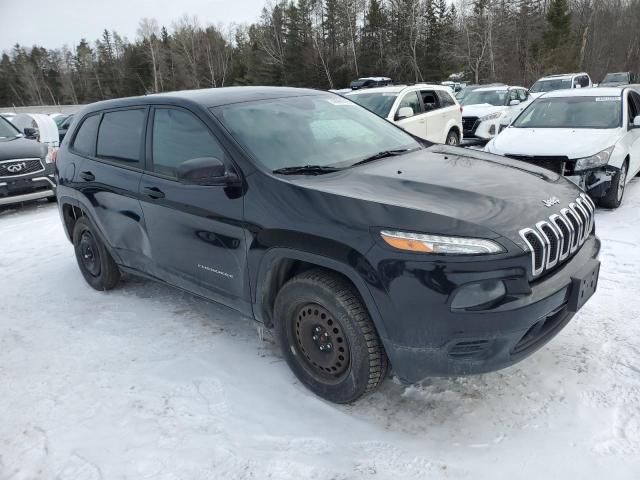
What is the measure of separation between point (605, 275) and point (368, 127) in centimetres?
248

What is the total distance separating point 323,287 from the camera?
2557mm

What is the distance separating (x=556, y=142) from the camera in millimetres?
6309

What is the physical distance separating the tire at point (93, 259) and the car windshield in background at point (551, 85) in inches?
656

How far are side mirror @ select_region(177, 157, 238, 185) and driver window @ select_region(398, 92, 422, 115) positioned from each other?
731 centimetres

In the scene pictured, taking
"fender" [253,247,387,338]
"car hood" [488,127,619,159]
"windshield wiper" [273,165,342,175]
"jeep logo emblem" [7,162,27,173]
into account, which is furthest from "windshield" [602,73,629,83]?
"fender" [253,247,387,338]

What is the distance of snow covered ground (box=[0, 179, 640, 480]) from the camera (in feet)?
7.77

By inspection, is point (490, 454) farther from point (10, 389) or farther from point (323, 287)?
point (10, 389)

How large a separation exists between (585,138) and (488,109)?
308 inches

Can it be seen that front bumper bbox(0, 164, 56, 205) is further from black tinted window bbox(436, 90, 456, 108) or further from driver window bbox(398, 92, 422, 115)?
black tinted window bbox(436, 90, 456, 108)

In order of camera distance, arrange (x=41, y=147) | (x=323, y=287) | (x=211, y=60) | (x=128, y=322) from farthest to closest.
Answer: (x=211, y=60) < (x=41, y=147) < (x=128, y=322) < (x=323, y=287)

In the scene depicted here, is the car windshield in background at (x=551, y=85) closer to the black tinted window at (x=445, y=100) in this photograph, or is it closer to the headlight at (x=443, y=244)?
the black tinted window at (x=445, y=100)

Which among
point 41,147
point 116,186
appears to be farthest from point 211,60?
point 116,186

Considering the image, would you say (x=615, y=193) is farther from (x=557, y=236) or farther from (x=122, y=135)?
(x=122, y=135)

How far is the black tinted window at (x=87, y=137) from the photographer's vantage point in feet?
14.0
